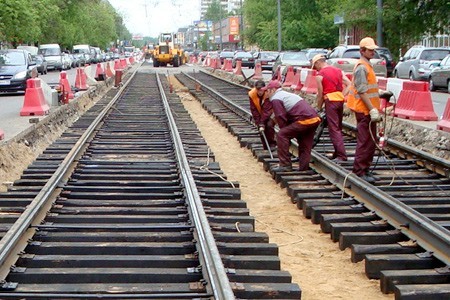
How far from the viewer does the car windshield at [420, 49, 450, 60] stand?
101 feet

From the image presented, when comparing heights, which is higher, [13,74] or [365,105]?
[365,105]

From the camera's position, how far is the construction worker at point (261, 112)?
11477 mm

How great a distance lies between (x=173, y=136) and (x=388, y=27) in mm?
25026

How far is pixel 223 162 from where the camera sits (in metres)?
12.4

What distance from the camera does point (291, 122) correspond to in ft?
33.3

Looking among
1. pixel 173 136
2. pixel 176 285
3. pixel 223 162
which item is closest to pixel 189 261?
pixel 176 285

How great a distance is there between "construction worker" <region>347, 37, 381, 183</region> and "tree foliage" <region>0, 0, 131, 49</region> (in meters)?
28.6

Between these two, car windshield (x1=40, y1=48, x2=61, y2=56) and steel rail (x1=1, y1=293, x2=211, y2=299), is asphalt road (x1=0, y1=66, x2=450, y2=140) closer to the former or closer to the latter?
steel rail (x1=1, y1=293, x2=211, y2=299)

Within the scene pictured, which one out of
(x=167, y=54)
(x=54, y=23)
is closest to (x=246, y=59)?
(x=167, y=54)

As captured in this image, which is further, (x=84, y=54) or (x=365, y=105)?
(x=84, y=54)

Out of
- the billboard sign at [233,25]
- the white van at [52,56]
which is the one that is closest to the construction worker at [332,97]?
the white van at [52,56]

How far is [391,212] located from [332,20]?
177ft

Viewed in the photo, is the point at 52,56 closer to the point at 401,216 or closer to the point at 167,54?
the point at 167,54

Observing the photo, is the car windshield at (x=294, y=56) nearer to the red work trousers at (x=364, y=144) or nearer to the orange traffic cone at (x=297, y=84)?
the orange traffic cone at (x=297, y=84)
